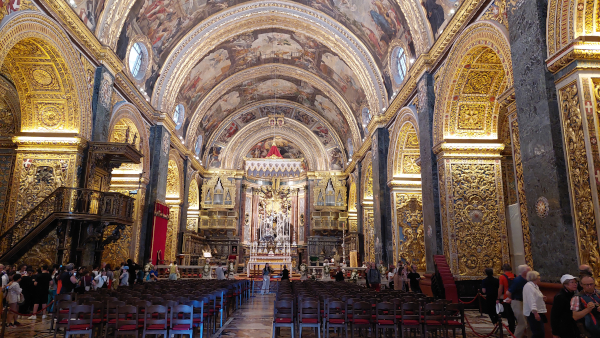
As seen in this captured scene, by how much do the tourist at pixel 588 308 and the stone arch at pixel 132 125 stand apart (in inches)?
551

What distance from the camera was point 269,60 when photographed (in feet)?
78.8

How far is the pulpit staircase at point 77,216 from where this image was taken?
1060cm

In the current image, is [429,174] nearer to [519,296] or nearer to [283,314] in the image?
[519,296]

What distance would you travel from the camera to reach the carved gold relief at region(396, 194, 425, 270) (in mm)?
15938

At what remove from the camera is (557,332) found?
4.23 m

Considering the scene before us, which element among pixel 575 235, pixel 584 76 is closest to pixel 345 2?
pixel 584 76

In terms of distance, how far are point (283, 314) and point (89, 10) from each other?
11.2 m

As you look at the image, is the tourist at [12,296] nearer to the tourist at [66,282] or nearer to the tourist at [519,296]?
the tourist at [66,282]

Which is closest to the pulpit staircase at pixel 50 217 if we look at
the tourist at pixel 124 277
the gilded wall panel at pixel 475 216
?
the tourist at pixel 124 277

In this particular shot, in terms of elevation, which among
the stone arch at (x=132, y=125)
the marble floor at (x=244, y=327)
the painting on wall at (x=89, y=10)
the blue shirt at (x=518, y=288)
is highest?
the painting on wall at (x=89, y=10)

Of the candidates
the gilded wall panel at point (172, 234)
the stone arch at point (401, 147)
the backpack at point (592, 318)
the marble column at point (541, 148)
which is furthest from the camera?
the gilded wall panel at point (172, 234)

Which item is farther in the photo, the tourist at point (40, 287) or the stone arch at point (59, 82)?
the stone arch at point (59, 82)

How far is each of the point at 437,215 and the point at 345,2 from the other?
10139 millimetres

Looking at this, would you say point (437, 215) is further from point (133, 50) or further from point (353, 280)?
point (133, 50)
